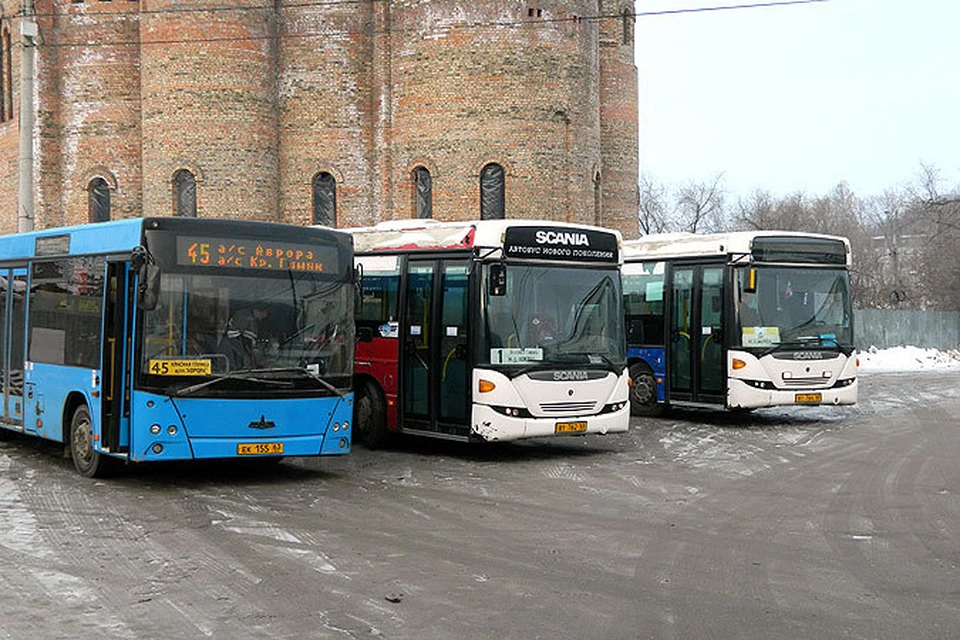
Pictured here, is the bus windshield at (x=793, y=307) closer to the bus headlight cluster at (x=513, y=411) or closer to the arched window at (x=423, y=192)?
the bus headlight cluster at (x=513, y=411)

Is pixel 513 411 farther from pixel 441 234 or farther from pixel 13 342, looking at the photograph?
pixel 13 342

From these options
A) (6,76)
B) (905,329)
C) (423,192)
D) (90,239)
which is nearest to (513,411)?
(90,239)

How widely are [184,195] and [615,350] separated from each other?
2180 centimetres

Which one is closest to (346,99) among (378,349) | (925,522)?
(378,349)

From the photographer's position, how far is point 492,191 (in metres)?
33.8

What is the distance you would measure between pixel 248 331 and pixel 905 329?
4663 centimetres

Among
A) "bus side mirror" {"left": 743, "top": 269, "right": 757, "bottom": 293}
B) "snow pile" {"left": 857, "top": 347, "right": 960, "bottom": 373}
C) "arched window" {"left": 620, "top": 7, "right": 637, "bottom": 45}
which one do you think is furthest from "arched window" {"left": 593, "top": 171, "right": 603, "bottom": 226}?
"bus side mirror" {"left": 743, "top": 269, "right": 757, "bottom": 293}

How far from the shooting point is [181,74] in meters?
34.2

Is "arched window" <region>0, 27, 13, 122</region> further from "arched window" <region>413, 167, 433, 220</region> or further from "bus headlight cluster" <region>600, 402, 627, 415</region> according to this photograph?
"bus headlight cluster" <region>600, 402, 627, 415</region>

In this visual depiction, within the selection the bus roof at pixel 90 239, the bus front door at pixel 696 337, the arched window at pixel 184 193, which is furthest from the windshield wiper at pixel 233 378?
the arched window at pixel 184 193

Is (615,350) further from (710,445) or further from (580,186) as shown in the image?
(580,186)

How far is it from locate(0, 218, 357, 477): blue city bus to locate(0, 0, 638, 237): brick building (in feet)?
66.1

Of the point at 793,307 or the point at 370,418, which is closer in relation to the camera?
the point at 370,418

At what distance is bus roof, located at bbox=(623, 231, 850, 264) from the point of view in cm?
1988
